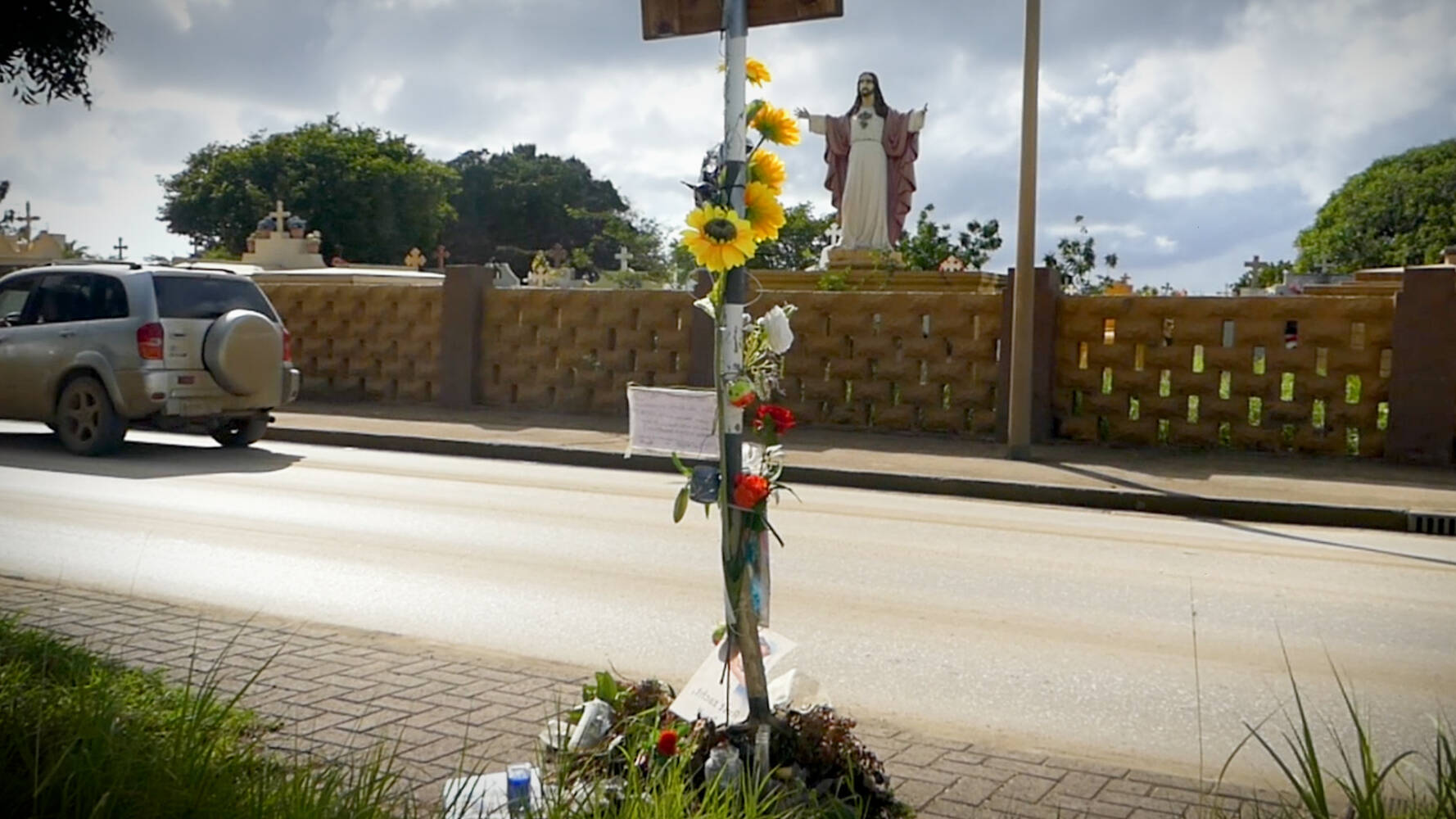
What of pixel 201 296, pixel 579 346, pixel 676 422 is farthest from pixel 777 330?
pixel 579 346

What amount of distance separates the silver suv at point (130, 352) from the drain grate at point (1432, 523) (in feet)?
35.1

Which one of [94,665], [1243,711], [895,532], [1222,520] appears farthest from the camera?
[1222,520]

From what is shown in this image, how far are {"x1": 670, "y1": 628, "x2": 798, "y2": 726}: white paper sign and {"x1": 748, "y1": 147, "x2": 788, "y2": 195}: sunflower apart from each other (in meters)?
1.34

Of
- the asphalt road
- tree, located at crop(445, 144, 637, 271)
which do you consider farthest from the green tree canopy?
the asphalt road

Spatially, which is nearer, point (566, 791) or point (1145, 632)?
point (566, 791)

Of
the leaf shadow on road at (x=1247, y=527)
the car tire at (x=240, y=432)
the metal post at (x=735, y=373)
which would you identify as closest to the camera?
the metal post at (x=735, y=373)

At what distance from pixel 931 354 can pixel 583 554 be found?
8.47m

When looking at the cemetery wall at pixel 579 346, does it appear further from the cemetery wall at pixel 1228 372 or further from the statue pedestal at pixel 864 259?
the statue pedestal at pixel 864 259

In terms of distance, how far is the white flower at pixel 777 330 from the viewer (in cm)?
438

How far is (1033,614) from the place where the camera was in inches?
333

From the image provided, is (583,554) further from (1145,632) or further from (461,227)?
(461,227)

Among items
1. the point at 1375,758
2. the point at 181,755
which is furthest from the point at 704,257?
the point at 1375,758

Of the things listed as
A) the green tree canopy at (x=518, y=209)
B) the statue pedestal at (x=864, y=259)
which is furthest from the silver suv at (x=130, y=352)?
the green tree canopy at (x=518, y=209)

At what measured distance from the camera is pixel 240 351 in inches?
599
